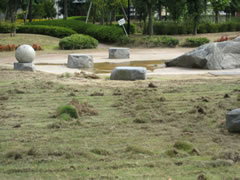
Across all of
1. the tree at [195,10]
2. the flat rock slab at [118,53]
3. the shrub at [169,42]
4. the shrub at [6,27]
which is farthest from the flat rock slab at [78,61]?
the tree at [195,10]

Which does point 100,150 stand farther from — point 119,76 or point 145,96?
point 119,76

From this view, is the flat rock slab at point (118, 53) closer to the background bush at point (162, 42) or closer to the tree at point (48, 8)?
the background bush at point (162, 42)

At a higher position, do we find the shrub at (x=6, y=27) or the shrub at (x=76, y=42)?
the shrub at (x=6, y=27)

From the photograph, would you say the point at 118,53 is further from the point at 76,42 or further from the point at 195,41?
the point at 195,41

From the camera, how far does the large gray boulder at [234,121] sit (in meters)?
5.21

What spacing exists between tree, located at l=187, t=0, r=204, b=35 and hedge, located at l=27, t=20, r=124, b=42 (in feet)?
19.7

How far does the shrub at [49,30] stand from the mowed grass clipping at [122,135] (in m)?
21.9

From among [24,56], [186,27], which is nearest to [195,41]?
[186,27]

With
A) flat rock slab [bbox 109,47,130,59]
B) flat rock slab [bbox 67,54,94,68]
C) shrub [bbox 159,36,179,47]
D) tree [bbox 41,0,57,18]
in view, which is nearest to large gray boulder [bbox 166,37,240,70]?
flat rock slab [bbox 67,54,94,68]

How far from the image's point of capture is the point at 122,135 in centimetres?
536

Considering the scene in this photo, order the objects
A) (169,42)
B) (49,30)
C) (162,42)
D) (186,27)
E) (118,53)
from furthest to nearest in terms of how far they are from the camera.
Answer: (186,27) → (49,30) → (162,42) → (169,42) → (118,53)

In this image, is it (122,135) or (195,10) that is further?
(195,10)

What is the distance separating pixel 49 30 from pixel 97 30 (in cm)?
363

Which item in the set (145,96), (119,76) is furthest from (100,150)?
(119,76)
